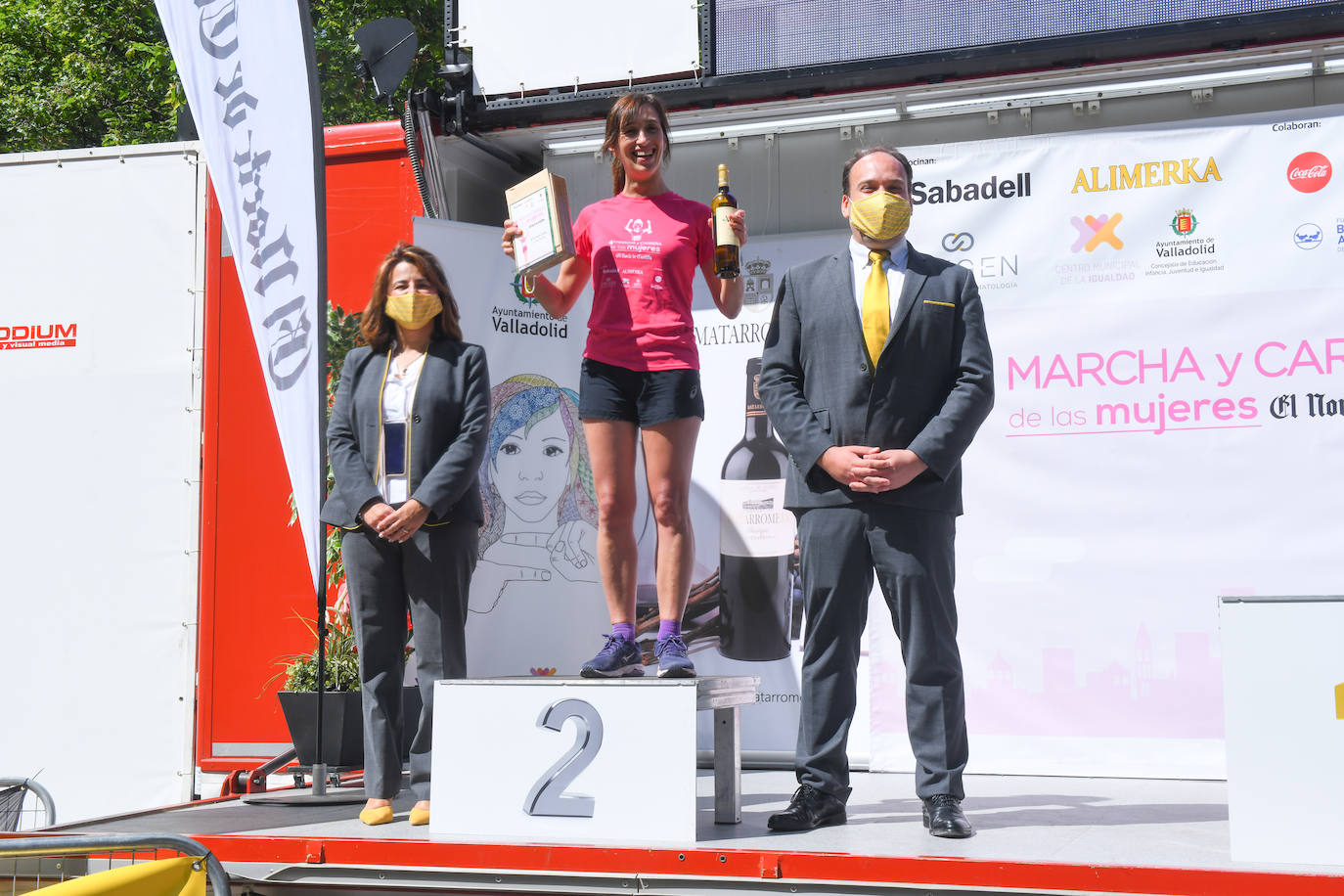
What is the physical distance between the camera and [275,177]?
13.5 feet

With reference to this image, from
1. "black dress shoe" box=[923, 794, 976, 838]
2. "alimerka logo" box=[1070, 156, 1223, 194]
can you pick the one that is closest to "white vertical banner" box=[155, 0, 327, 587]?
"black dress shoe" box=[923, 794, 976, 838]

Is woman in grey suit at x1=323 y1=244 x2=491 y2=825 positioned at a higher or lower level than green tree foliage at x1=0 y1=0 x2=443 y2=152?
lower

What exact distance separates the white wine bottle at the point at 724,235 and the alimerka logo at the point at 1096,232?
1.84 meters

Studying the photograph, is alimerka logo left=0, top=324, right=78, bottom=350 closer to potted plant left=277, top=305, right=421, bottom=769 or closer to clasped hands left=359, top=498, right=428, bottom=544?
potted plant left=277, top=305, right=421, bottom=769

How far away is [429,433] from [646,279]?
2.54 feet

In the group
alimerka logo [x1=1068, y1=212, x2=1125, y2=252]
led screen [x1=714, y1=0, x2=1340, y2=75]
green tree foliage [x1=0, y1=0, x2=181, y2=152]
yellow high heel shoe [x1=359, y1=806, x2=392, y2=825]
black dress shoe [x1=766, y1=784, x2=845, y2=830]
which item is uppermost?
green tree foliage [x1=0, y1=0, x2=181, y2=152]

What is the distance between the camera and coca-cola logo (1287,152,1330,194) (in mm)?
4406

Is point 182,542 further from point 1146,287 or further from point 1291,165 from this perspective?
point 1291,165

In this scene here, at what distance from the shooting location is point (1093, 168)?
4.68 metres

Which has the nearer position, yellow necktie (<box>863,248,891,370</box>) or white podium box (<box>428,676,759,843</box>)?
white podium box (<box>428,676,759,843</box>)

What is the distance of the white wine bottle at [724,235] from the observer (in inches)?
135

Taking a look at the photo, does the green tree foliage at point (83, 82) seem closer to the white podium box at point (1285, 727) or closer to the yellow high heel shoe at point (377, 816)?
the yellow high heel shoe at point (377, 816)

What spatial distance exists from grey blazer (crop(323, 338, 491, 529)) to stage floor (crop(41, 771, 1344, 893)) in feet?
2.87

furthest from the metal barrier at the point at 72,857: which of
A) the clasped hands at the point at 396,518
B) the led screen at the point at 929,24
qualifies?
the led screen at the point at 929,24
